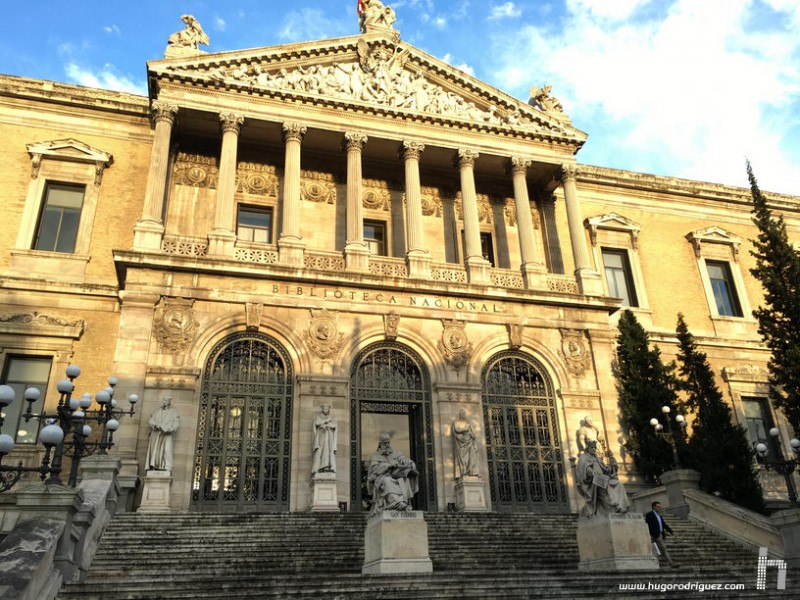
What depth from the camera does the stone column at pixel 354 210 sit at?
773 inches

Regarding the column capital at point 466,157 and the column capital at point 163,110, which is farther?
the column capital at point 466,157

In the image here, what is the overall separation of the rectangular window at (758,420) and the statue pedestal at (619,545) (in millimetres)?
15064

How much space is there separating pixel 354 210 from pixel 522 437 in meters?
7.95

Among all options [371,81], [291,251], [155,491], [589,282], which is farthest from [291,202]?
[589,282]

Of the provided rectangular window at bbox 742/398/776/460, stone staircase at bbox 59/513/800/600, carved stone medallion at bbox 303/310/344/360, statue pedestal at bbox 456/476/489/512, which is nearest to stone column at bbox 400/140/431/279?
carved stone medallion at bbox 303/310/344/360

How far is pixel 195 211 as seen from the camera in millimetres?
21219

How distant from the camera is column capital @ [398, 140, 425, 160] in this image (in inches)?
856

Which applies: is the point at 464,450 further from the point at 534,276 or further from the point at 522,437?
the point at 534,276

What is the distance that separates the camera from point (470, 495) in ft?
57.5

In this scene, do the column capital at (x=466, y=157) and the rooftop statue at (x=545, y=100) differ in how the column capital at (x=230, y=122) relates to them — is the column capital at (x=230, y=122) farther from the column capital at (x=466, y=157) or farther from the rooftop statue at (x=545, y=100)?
the rooftop statue at (x=545, y=100)

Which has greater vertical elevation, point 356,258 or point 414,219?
point 414,219

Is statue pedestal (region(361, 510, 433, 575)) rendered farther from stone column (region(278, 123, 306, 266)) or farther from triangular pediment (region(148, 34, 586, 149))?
triangular pediment (region(148, 34, 586, 149))

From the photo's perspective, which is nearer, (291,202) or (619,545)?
(619,545)

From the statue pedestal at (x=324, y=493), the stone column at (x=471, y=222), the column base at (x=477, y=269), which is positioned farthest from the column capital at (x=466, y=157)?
the statue pedestal at (x=324, y=493)
